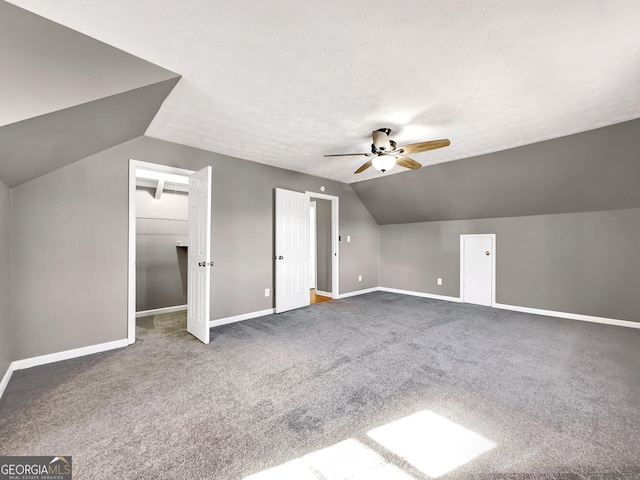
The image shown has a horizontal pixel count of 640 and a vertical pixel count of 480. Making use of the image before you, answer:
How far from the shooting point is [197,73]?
212 cm

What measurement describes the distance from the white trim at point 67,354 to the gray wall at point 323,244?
3.88 m

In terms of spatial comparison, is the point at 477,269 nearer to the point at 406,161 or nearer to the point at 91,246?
the point at 406,161

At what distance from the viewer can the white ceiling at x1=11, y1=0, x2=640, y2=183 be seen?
5.12 feet

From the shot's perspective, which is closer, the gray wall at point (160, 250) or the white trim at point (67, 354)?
the white trim at point (67, 354)

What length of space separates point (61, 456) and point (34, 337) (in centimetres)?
178

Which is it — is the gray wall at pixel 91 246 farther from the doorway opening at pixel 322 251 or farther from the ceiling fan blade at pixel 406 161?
the ceiling fan blade at pixel 406 161

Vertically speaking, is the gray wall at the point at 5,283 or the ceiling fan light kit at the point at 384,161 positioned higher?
the ceiling fan light kit at the point at 384,161

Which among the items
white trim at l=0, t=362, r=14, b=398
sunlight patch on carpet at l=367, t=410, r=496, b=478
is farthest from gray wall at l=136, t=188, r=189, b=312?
sunlight patch on carpet at l=367, t=410, r=496, b=478

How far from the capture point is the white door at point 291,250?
4613 millimetres

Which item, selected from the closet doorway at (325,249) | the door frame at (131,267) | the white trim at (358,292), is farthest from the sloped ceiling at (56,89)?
the white trim at (358,292)

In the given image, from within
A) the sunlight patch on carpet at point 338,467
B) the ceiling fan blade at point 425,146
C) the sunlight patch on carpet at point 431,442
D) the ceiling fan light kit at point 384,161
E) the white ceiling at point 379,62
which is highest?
the white ceiling at point 379,62

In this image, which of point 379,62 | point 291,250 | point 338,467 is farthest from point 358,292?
point 379,62

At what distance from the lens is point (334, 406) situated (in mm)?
2000

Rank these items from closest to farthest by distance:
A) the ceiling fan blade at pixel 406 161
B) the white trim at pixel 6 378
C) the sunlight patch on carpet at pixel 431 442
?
the sunlight patch on carpet at pixel 431 442 < the white trim at pixel 6 378 < the ceiling fan blade at pixel 406 161
